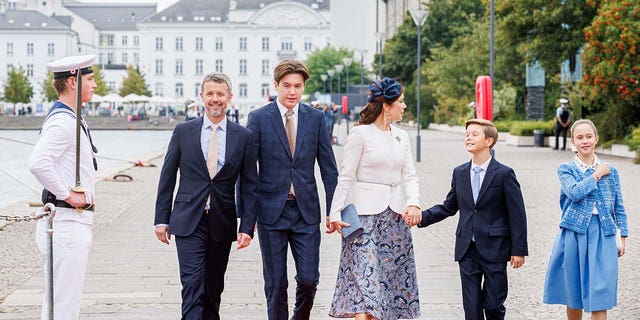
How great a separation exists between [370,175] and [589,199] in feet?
4.65

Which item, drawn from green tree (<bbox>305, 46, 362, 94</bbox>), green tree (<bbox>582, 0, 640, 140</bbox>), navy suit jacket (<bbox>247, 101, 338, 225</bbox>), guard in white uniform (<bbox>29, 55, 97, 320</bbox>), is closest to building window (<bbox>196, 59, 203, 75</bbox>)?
green tree (<bbox>305, 46, 362, 94</bbox>)

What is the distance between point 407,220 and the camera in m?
6.54

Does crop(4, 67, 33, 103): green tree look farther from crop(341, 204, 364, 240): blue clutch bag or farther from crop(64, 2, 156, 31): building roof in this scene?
crop(341, 204, 364, 240): blue clutch bag

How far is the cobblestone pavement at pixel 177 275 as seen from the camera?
803 centimetres

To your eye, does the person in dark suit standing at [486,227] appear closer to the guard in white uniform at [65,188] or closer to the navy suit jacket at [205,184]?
the navy suit jacket at [205,184]

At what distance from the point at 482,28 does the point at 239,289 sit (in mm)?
49835

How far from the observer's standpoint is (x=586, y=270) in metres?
6.63

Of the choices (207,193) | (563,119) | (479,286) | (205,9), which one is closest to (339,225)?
(207,193)

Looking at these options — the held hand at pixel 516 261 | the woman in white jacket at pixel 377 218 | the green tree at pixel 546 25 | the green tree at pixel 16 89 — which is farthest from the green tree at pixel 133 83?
the held hand at pixel 516 261

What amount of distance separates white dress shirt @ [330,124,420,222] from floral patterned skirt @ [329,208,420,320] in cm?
9

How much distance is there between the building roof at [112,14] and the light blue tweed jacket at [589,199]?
6186 inches

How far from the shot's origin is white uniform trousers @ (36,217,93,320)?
17.6ft

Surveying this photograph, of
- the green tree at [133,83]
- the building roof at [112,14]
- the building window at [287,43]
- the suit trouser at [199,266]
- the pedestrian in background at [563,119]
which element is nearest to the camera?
the suit trouser at [199,266]

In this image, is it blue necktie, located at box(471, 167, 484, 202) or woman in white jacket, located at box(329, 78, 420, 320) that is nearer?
woman in white jacket, located at box(329, 78, 420, 320)
